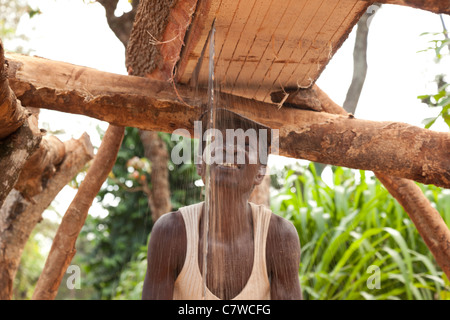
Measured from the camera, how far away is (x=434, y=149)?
266cm

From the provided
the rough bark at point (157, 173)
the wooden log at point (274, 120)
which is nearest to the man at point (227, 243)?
the wooden log at point (274, 120)

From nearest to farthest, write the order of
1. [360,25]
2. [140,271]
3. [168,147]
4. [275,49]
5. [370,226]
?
[275,49] < [370,226] < [140,271] < [360,25] < [168,147]

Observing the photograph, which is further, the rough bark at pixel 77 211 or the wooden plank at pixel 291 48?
the rough bark at pixel 77 211

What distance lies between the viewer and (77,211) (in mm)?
3621

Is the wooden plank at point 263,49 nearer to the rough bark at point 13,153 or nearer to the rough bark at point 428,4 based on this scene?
the rough bark at point 428,4

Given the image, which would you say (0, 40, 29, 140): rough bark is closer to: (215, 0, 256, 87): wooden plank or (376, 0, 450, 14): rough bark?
(215, 0, 256, 87): wooden plank

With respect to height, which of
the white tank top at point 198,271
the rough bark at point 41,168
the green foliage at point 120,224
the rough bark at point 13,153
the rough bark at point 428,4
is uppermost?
the green foliage at point 120,224

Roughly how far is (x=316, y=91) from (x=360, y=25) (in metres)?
5.87

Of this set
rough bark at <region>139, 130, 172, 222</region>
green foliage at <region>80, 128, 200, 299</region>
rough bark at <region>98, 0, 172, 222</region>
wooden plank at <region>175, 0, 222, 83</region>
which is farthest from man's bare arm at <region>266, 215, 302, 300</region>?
green foliage at <region>80, 128, 200, 299</region>

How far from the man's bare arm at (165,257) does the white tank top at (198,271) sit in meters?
0.03

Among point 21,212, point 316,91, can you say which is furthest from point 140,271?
point 316,91

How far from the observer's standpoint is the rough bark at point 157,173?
7727 mm
